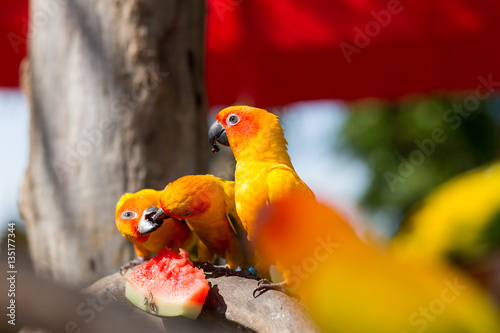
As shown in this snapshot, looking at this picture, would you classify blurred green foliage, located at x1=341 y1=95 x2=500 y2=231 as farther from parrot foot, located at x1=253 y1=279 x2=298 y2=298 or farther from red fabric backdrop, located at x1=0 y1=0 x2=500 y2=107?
parrot foot, located at x1=253 y1=279 x2=298 y2=298

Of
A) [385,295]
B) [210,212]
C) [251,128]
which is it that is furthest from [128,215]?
[385,295]

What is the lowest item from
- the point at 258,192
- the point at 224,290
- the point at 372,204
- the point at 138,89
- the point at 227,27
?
the point at 372,204

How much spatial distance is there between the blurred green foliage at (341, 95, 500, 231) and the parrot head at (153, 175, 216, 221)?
14.1 feet

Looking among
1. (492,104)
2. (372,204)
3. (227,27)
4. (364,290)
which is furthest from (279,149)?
(492,104)

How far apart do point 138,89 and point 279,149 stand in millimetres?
546

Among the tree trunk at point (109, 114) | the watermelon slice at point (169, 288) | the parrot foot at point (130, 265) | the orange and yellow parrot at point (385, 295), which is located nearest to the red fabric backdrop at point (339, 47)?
the tree trunk at point (109, 114)

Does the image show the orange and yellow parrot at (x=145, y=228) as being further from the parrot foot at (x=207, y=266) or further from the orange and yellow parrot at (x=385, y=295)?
the orange and yellow parrot at (x=385, y=295)

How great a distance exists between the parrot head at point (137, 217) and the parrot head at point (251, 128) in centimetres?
16

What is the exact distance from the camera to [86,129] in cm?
Result: 112

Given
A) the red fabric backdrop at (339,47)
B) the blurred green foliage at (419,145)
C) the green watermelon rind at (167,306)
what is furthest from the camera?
the blurred green foliage at (419,145)

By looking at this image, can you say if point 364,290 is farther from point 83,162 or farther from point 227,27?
point 227,27

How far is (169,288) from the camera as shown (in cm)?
65

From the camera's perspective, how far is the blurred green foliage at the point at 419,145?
4.98 meters

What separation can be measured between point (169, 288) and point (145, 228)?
9cm
